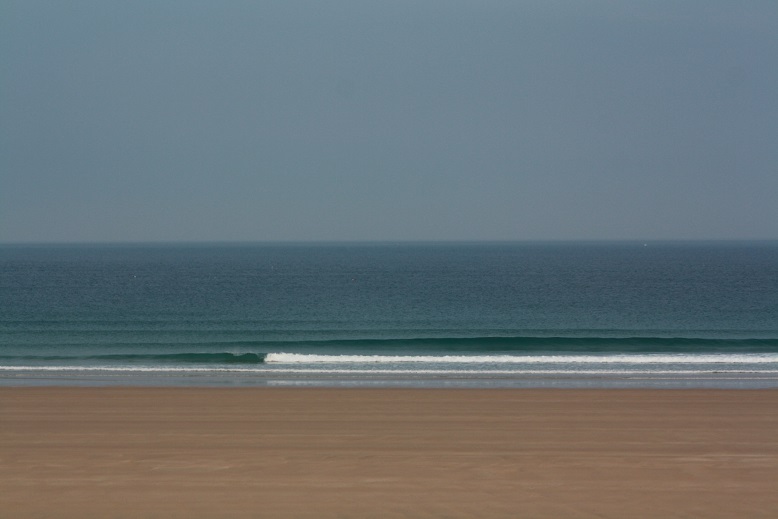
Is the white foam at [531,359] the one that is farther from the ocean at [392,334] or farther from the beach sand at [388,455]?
the beach sand at [388,455]

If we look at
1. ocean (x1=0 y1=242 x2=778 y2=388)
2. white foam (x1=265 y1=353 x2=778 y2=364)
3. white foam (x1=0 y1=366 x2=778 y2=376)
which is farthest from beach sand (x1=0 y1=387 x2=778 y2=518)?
white foam (x1=265 y1=353 x2=778 y2=364)

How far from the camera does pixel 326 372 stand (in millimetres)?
21328

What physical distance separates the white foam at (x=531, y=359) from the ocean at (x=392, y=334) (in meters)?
0.07

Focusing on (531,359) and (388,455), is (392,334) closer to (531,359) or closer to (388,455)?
(531,359)

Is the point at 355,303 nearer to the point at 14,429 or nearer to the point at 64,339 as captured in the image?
the point at 64,339

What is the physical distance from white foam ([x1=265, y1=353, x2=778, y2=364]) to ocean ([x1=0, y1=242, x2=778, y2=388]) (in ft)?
0.22

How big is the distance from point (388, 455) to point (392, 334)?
2535 centimetres

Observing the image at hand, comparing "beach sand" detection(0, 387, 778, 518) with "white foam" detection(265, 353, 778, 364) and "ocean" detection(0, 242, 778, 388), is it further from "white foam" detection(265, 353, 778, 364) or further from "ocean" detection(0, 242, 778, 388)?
"white foam" detection(265, 353, 778, 364)

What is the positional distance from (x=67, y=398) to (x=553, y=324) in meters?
29.0

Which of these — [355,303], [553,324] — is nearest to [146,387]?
[553,324]

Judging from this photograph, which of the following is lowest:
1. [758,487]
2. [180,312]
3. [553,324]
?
[758,487]

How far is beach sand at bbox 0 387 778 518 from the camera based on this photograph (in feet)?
27.9

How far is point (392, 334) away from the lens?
36.0 m

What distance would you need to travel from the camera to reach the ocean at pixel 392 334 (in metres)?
20.6
